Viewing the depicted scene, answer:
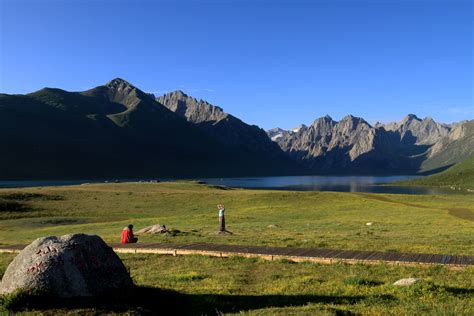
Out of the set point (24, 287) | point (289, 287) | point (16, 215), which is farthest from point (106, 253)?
point (16, 215)

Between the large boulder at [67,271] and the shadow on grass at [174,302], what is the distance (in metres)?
0.30

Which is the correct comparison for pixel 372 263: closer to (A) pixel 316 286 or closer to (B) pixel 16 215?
(A) pixel 316 286

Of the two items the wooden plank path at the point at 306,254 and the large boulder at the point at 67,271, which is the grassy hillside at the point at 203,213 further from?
the large boulder at the point at 67,271

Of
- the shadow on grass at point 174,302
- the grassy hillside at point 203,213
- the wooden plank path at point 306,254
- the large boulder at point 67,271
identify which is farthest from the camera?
the grassy hillside at point 203,213

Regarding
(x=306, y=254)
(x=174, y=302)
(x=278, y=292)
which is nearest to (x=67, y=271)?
(x=174, y=302)

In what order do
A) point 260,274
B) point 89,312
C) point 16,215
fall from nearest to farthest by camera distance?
point 89,312 < point 260,274 < point 16,215

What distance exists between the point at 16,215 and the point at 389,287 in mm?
69798

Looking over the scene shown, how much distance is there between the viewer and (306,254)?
2241 cm

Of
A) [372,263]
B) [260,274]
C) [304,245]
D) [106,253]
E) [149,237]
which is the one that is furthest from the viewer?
[149,237]

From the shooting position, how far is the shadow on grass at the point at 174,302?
11.6 meters

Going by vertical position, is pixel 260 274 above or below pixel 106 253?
below

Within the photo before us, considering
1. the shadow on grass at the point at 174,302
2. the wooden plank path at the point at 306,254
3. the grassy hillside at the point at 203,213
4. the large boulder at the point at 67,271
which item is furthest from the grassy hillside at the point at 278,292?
the grassy hillside at the point at 203,213

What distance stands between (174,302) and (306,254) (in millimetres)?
10455

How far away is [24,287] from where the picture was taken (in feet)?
39.0
